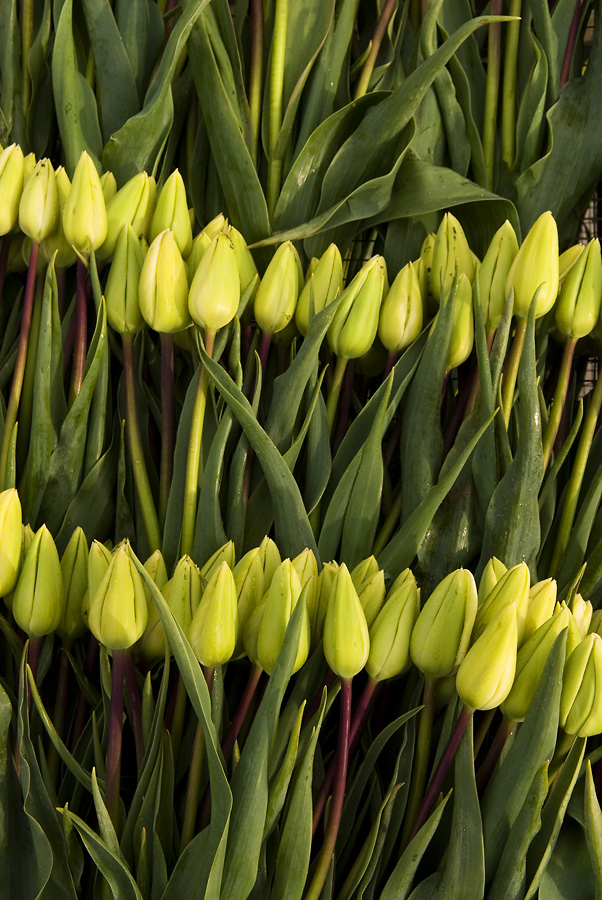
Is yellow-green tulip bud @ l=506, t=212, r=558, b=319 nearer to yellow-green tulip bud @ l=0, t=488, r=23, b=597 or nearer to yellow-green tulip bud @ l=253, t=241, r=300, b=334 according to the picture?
yellow-green tulip bud @ l=253, t=241, r=300, b=334

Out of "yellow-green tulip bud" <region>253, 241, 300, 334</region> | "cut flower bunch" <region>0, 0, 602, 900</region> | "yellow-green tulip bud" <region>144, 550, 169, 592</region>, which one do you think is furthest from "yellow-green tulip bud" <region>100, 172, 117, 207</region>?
"yellow-green tulip bud" <region>144, 550, 169, 592</region>

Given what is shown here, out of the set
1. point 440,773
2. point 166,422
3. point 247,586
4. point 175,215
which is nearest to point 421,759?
point 440,773

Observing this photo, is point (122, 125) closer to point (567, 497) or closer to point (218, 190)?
point (218, 190)

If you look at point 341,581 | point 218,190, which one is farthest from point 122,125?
point 341,581

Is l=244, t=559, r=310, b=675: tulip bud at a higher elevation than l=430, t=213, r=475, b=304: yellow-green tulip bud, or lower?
lower

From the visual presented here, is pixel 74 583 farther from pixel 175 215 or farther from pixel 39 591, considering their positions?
pixel 175 215

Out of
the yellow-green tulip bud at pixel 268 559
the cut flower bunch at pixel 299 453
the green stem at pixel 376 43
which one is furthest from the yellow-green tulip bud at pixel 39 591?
the green stem at pixel 376 43
